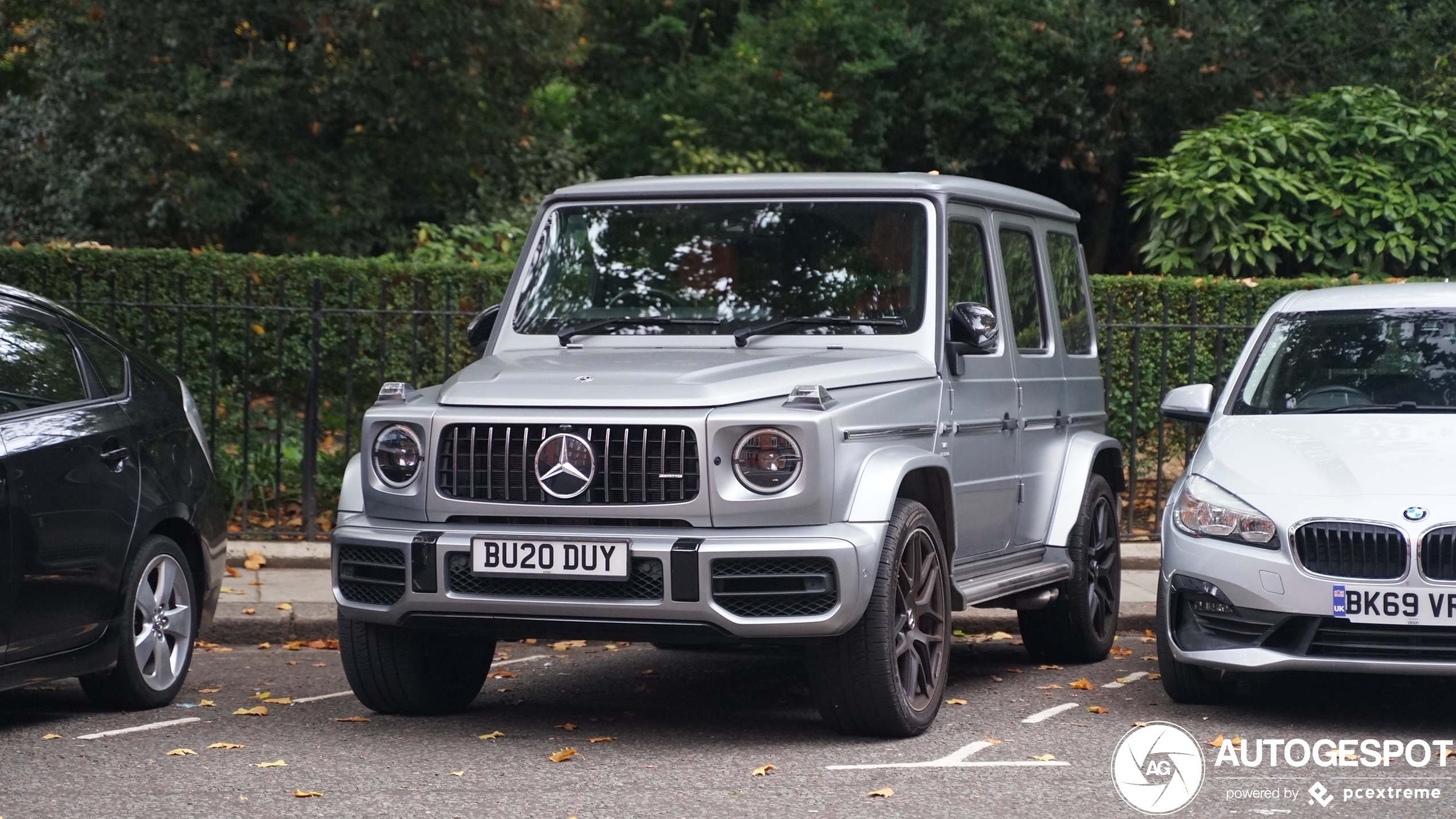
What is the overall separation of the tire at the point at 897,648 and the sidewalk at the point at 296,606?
7.04 ft

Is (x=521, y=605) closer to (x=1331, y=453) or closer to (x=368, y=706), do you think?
(x=368, y=706)

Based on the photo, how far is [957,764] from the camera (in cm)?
586

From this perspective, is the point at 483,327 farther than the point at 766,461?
Yes

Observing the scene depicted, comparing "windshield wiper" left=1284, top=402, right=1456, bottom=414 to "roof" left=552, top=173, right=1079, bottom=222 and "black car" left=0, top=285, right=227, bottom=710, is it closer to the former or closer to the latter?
"roof" left=552, top=173, right=1079, bottom=222

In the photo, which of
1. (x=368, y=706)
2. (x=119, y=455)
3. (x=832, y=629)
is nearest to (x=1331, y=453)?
(x=832, y=629)

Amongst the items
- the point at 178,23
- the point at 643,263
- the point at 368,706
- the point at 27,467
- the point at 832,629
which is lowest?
the point at 368,706

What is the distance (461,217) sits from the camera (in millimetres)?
20156

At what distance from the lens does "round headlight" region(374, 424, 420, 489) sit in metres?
6.15

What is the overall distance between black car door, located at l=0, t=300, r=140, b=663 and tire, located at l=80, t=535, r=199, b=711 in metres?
0.12

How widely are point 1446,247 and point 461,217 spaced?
34.5 ft

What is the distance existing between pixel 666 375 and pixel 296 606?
395 centimetres

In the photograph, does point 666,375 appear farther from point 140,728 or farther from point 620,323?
point 140,728

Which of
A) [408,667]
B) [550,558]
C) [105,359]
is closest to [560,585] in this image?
[550,558]

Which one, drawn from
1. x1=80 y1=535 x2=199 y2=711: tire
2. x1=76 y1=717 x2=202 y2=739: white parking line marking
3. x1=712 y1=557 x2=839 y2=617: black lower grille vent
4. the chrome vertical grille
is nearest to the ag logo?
x1=712 y1=557 x2=839 y2=617: black lower grille vent
